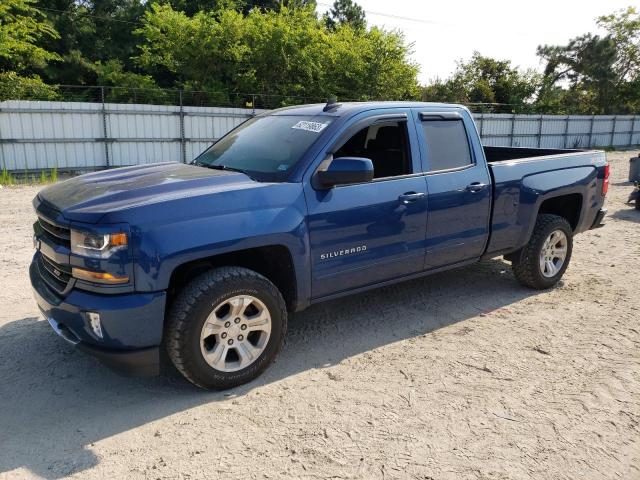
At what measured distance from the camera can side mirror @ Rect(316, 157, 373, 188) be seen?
3607mm

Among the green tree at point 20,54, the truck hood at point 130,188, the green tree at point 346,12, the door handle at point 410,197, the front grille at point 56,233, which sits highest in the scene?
the green tree at point 346,12

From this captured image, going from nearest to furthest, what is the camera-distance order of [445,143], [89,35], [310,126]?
[310,126], [445,143], [89,35]

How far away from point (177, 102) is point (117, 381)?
60.8 feet

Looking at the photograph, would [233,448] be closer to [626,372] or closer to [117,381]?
[117,381]

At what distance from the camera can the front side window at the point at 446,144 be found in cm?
446

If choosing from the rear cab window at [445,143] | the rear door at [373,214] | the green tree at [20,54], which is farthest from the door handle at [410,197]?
the green tree at [20,54]

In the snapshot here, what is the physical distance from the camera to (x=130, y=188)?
3.46 m

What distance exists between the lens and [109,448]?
287cm

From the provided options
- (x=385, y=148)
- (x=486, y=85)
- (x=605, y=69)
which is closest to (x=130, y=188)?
(x=385, y=148)

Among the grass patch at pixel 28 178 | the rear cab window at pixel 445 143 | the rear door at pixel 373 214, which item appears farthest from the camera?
the grass patch at pixel 28 178

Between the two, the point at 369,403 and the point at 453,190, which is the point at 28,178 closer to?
the point at 453,190

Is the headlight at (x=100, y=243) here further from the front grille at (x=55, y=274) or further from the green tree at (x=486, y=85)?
the green tree at (x=486, y=85)

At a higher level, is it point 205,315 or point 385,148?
point 385,148

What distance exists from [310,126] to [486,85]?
1325 inches
